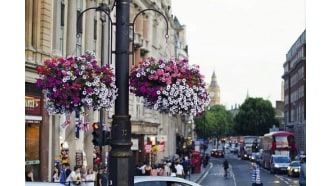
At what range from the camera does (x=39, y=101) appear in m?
25.3

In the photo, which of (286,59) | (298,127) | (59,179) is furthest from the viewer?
(286,59)

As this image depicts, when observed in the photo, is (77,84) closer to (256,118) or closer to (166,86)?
(166,86)

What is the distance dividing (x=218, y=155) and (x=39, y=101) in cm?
8326

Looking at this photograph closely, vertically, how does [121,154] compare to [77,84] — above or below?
below

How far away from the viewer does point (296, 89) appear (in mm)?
99688

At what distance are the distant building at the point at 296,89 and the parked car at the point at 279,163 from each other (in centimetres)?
2700

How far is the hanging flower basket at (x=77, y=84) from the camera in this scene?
8.99 m

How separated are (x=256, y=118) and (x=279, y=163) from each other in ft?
224

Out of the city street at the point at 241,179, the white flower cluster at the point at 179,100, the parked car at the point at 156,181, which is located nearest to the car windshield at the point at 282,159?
the city street at the point at 241,179

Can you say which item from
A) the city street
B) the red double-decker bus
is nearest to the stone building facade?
the city street

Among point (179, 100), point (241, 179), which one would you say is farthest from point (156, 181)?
point (241, 179)

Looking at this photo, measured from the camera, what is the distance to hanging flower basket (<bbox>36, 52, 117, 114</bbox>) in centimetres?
899
